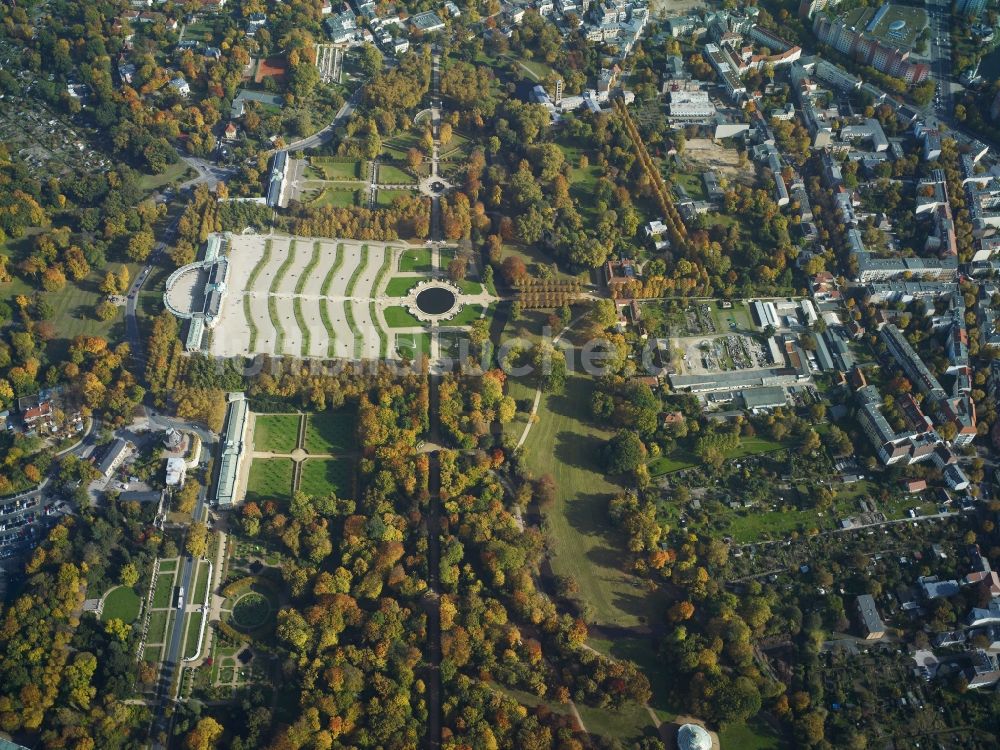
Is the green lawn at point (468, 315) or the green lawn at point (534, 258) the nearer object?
the green lawn at point (468, 315)

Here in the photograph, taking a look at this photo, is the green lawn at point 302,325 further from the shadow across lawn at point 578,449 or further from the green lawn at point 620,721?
the green lawn at point 620,721

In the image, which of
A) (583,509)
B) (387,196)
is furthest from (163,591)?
(387,196)

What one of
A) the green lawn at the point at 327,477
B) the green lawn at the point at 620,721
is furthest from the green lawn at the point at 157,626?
the green lawn at the point at 620,721

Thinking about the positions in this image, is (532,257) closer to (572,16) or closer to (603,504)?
(603,504)

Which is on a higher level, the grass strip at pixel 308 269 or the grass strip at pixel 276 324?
the grass strip at pixel 308 269

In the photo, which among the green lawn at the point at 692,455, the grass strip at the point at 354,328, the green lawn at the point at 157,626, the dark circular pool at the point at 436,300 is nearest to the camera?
the green lawn at the point at 157,626

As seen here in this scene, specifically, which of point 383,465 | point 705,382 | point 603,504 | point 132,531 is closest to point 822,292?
point 705,382

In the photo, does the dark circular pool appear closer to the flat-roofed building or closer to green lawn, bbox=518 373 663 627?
green lawn, bbox=518 373 663 627

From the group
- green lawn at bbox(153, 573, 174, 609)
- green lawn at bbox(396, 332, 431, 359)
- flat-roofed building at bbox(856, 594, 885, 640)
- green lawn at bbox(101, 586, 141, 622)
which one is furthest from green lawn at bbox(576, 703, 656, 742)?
green lawn at bbox(396, 332, 431, 359)
